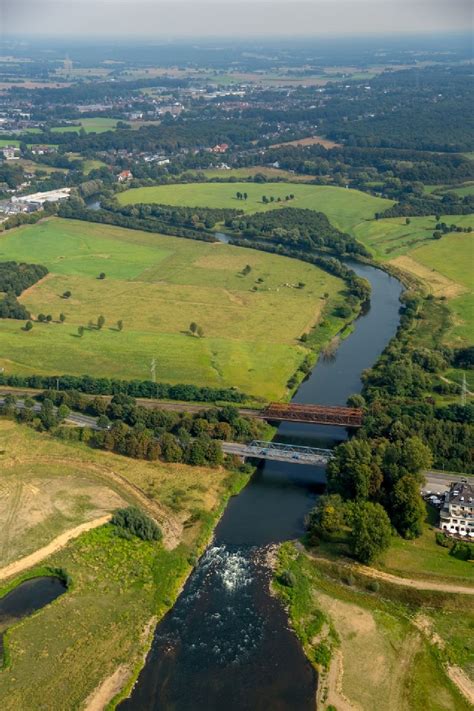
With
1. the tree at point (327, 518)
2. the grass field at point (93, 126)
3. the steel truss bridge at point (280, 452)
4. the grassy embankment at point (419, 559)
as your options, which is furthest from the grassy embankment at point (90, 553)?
the grass field at point (93, 126)

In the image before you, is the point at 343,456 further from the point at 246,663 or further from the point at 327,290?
the point at 327,290

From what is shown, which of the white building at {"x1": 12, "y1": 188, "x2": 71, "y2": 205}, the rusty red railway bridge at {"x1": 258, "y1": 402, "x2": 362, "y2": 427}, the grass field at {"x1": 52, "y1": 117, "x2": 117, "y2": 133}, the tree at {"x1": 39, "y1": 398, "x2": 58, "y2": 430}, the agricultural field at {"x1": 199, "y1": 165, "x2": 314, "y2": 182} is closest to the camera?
the rusty red railway bridge at {"x1": 258, "y1": 402, "x2": 362, "y2": 427}

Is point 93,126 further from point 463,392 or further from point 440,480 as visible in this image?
point 440,480

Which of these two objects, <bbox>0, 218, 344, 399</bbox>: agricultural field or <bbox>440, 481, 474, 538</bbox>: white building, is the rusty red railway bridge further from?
<bbox>440, 481, 474, 538</bbox>: white building

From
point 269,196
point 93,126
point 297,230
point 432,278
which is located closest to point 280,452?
point 432,278

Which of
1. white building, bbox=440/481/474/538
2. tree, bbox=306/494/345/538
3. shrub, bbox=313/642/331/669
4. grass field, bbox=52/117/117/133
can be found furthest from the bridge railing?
grass field, bbox=52/117/117/133
